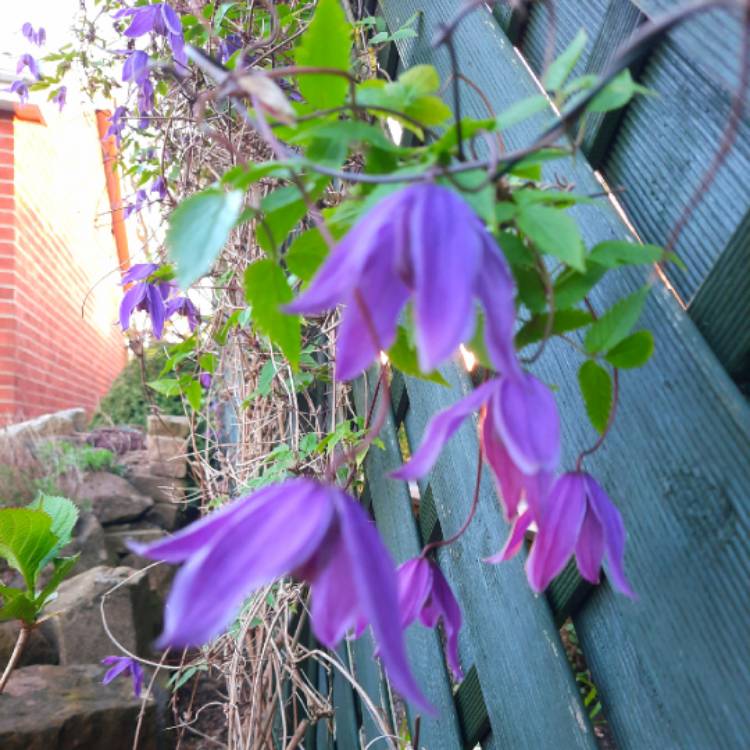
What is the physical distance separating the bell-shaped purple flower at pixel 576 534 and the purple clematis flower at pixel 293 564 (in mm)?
125

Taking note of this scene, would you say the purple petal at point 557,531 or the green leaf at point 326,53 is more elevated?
the green leaf at point 326,53

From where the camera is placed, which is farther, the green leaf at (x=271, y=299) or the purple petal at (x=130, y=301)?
the purple petal at (x=130, y=301)

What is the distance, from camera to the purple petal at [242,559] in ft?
0.88

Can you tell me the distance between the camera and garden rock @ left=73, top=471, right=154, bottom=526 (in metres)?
3.24

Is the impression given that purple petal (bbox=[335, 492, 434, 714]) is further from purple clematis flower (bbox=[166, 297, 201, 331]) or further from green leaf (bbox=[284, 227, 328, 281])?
purple clematis flower (bbox=[166, 297, 201, 331])

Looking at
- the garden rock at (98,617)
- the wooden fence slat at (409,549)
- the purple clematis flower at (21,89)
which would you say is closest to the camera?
the wooden fence slat at (409,549)

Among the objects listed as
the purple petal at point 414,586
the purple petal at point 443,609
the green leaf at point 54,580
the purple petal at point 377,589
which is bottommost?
the green leaf at point 54,580

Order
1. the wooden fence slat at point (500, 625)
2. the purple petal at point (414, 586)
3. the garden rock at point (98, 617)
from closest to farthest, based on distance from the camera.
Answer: the purple petal at point (414, 586) < the wooden fence slat at point (500, 625) < the garden rock at point (98, 617)

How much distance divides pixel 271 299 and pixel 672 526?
0.35 m

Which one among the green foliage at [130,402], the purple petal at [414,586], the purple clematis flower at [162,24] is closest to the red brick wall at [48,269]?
the green foliage at [130,402]

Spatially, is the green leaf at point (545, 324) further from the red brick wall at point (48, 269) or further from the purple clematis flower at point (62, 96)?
the purple clematis flower at point (62, 96)

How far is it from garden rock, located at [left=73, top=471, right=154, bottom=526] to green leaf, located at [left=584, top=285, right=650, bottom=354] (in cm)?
311

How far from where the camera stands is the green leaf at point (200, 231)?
0.31 meters

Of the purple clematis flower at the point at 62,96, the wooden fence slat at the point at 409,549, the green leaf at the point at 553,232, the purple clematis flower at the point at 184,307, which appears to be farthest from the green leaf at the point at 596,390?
the purple clematis flower at the point at 62,96
